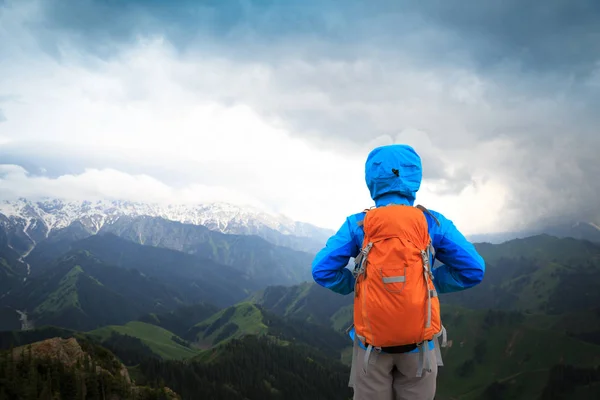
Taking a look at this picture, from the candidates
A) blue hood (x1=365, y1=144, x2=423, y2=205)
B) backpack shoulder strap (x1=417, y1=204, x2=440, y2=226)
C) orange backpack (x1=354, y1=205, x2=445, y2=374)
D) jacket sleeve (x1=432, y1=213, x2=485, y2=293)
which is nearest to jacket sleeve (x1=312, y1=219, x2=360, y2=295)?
orange backpack (x1=354, y1=205, x2=445, y2=374)

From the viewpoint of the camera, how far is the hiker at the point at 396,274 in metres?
5.46

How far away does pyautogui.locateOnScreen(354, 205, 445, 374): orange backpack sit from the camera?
5.41 meters

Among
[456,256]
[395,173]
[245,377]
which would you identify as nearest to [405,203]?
[395,173]

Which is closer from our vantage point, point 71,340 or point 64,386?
point 64,386

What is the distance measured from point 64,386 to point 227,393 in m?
115

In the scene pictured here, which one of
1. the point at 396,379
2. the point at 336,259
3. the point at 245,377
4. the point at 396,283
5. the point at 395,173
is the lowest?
the point at 245,377

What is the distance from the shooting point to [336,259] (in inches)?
251

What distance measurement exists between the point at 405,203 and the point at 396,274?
4.80ft

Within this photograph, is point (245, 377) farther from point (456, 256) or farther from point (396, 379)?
point (456, 256)

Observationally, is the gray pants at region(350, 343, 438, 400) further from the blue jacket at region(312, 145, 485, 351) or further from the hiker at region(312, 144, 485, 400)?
the blue jacket at region(312, 145, 485, 351)

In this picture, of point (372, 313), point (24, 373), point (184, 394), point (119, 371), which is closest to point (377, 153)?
point (372, 313)

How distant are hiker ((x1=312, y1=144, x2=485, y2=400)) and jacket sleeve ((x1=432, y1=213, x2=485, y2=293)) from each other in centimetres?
2

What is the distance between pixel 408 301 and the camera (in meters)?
5.40

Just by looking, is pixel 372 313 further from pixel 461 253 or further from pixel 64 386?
pixel 64 386
